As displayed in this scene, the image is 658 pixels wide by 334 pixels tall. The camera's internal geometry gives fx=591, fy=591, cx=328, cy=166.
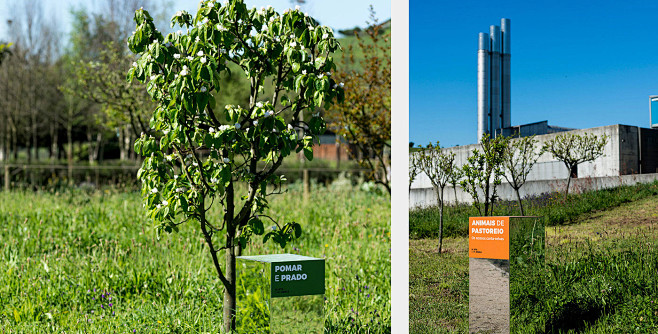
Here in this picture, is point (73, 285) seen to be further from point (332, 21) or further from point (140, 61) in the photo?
point (332, 21)

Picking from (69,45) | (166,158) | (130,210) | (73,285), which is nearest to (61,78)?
(69,45)

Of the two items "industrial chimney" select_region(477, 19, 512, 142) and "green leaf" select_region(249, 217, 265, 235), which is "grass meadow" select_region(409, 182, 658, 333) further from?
"green leaf" select_region(249, 217, 265, 235)

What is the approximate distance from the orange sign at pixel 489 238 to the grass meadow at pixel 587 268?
26 cm

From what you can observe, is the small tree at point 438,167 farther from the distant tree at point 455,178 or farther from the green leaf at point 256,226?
the green leaf at point 256,226

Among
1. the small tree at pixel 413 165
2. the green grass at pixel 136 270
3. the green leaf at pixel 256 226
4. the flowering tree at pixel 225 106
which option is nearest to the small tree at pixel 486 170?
the small tree at pixel 413 165

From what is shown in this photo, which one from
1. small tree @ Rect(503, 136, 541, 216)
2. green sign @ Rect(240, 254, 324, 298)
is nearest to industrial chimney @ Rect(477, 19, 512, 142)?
Result: small tree @ Rect(503, 136, 541, 216)

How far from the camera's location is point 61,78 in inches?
955

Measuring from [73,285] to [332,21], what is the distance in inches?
627

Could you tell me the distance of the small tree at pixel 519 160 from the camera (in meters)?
4.36

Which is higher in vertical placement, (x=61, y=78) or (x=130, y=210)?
(x=61, y=78)

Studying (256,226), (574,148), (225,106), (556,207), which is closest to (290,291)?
(256,226)

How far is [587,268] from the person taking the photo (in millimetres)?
3984

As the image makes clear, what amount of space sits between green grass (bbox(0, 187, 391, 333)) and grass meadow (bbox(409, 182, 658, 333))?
1.06 m

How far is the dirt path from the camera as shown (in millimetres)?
4117
